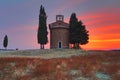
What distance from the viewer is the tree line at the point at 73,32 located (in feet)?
274

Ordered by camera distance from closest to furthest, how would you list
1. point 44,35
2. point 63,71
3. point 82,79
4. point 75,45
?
point 82,79 → point 63,71 → point 44,35 → point 75,45

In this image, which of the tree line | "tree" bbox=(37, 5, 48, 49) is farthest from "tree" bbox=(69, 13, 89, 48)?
"tree" bbox=(37, 5, 48, 49)


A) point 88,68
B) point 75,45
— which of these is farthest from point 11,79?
point 75,45

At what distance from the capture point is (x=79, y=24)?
3514 inches

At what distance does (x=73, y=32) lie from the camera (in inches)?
3484

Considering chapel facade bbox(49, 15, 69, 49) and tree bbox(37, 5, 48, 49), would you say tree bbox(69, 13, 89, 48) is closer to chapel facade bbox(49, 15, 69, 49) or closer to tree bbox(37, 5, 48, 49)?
chapel facade bbox(49, 15, 69, 49)

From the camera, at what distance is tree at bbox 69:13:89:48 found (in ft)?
285

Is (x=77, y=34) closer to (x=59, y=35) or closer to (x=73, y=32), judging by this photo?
(x=73, y=32)

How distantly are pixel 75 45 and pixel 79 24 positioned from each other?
23.0 ft

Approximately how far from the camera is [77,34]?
287 ft

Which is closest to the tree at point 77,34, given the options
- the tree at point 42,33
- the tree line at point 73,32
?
the tree line at point 73,32

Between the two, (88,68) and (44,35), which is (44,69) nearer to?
(88,68)

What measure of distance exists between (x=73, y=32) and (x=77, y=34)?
1693 millimetres

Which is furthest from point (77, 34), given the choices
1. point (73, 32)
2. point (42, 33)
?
point (42, 33)
